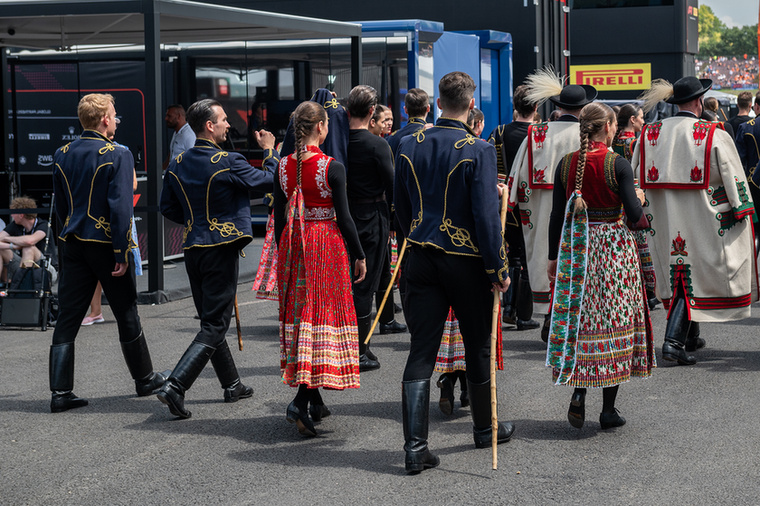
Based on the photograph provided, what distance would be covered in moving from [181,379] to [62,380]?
86cm

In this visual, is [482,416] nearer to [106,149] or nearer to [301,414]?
[301,414]

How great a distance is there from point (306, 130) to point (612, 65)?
15705 millimetres

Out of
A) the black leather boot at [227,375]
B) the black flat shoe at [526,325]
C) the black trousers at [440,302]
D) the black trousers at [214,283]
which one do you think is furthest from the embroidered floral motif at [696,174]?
the black leather boot at [227,375]

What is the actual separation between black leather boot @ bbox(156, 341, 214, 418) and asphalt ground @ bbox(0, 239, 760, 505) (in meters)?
0.12

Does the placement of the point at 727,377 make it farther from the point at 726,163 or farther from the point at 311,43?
the point at 311,43

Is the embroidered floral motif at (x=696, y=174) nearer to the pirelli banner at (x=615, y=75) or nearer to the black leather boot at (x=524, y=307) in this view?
the black leather boot at (x=524, y=307)

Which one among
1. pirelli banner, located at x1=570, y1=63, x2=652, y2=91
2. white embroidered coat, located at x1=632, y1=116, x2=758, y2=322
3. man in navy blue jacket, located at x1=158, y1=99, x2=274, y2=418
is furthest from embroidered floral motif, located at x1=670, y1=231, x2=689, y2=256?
pirelli banner, located at x1=570, y1=63, x2=652, y2=91

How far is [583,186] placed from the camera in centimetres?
550

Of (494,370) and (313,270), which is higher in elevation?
(313,270)

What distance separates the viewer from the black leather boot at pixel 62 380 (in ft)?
20.0

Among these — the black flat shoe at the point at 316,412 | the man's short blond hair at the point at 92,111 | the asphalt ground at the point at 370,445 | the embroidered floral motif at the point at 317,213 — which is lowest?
the asphalt ground at the point at 370,445

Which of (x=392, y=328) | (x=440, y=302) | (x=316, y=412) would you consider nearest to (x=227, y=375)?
(x=316, y=412)

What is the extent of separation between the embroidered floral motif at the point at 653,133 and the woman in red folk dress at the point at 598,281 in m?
1.65

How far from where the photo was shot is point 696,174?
6984 millimetres
